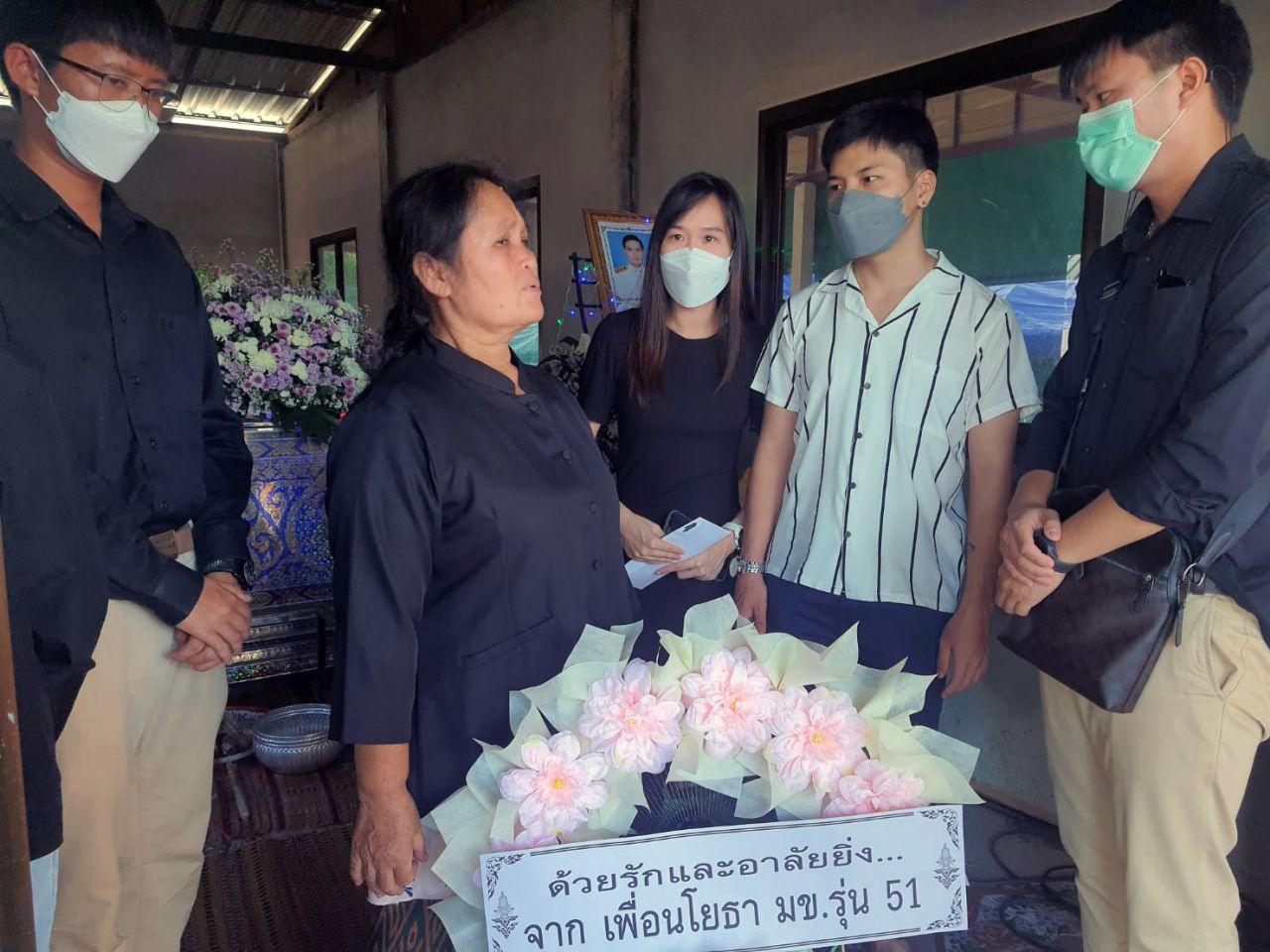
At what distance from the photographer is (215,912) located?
2217 millimetres

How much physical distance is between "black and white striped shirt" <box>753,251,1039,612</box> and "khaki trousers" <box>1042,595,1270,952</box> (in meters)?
0.46

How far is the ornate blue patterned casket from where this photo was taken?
2885 millimetres

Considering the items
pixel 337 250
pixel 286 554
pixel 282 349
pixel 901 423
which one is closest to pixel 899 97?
pixel 901 423

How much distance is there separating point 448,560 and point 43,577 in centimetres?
45

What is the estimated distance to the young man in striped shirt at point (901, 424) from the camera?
1.70 meters

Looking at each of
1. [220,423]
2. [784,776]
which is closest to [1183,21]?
[784,776]

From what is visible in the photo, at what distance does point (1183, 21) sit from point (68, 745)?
77.1 inches

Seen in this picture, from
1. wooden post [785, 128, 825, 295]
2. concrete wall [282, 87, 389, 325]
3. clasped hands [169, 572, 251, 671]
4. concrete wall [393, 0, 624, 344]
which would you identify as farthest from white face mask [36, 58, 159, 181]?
concrete wall [282, 87, 389, 325]

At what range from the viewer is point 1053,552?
1.40 metres

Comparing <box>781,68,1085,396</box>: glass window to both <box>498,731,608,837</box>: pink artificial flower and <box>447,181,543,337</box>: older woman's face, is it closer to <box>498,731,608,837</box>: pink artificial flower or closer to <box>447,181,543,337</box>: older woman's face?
<box>447,181,543,337</box>: older woman's face

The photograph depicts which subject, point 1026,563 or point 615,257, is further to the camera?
point 615,257

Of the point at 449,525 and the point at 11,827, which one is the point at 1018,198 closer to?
the point at 449,525

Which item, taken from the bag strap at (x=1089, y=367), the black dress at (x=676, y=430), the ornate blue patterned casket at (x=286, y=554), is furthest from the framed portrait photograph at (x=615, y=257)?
the bag strap at (x=1089, y=367)

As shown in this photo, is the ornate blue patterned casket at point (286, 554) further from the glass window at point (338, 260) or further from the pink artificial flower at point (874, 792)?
Result: the glass window at point (338, 260)
